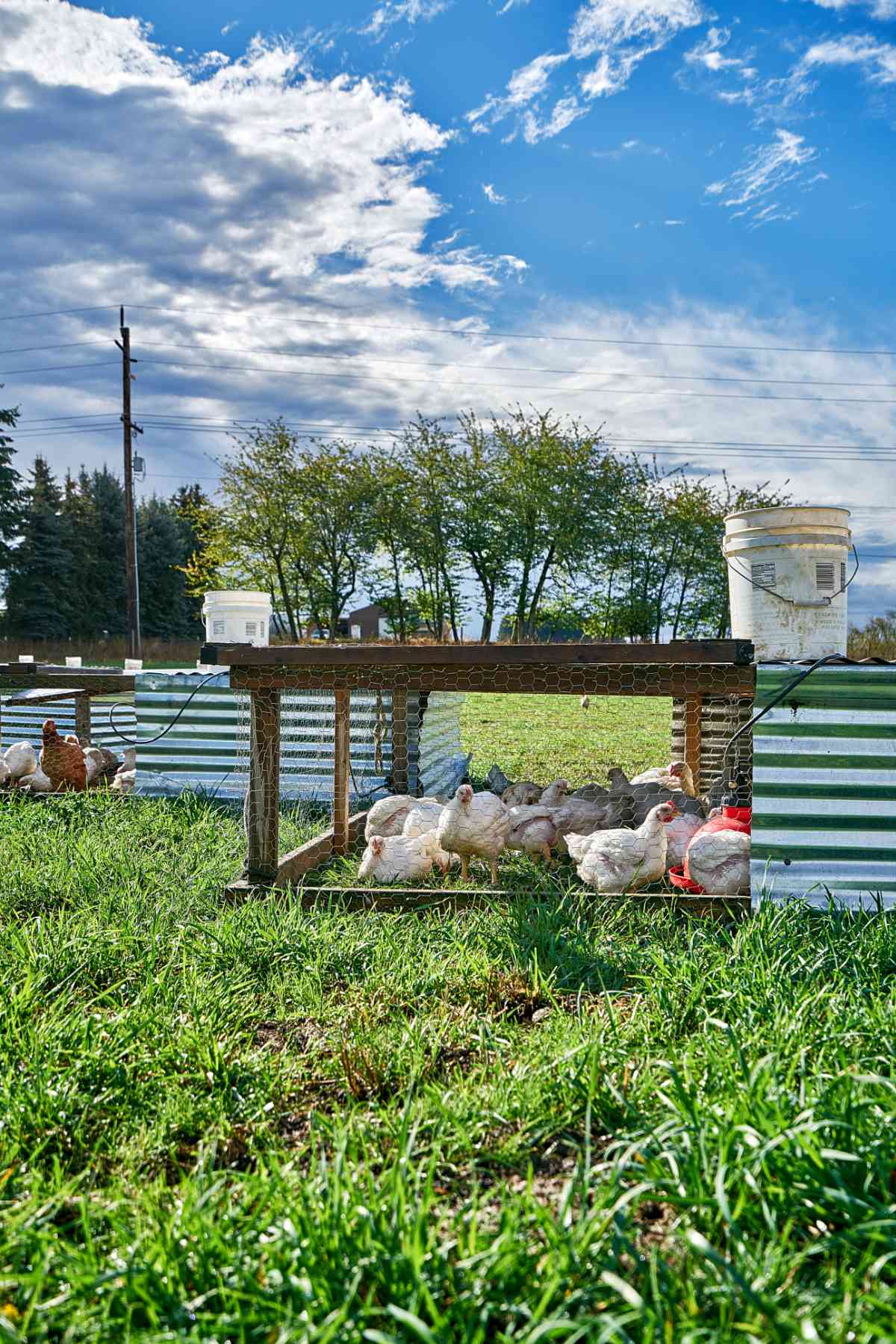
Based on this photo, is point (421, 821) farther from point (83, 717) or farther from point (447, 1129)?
point (83, 717)

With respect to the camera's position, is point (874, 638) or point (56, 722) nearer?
point (56, 722)

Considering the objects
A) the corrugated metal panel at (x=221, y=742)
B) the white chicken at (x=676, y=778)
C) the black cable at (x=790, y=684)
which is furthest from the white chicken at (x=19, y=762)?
the black cable at (x=790, y=684)

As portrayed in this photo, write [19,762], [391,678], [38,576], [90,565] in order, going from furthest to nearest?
[90,565], [38,576], [19,762], [391,678]

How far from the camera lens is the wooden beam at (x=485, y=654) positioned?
295cm

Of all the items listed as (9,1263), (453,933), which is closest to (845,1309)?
(9,1263)

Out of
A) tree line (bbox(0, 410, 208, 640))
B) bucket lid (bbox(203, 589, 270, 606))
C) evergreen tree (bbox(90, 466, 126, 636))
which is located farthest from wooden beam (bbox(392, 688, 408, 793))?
evergreen tree (bbox(90, 466, 126, 636))

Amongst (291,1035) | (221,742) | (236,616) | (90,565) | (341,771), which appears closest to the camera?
(291,1035)

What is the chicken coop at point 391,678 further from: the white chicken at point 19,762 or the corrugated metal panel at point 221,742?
the white chicken at point 19,762

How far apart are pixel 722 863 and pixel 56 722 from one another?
18.9 ft

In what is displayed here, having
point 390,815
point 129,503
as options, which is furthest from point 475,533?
point 390,815

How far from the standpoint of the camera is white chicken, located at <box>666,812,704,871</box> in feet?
11.9

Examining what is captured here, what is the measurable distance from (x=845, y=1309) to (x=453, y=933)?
66.2 inches

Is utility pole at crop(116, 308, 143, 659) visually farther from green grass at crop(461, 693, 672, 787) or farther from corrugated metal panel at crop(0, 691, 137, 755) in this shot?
corrugated metal panel at crop(0, 691, 137, 755)

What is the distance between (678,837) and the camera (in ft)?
12.0
